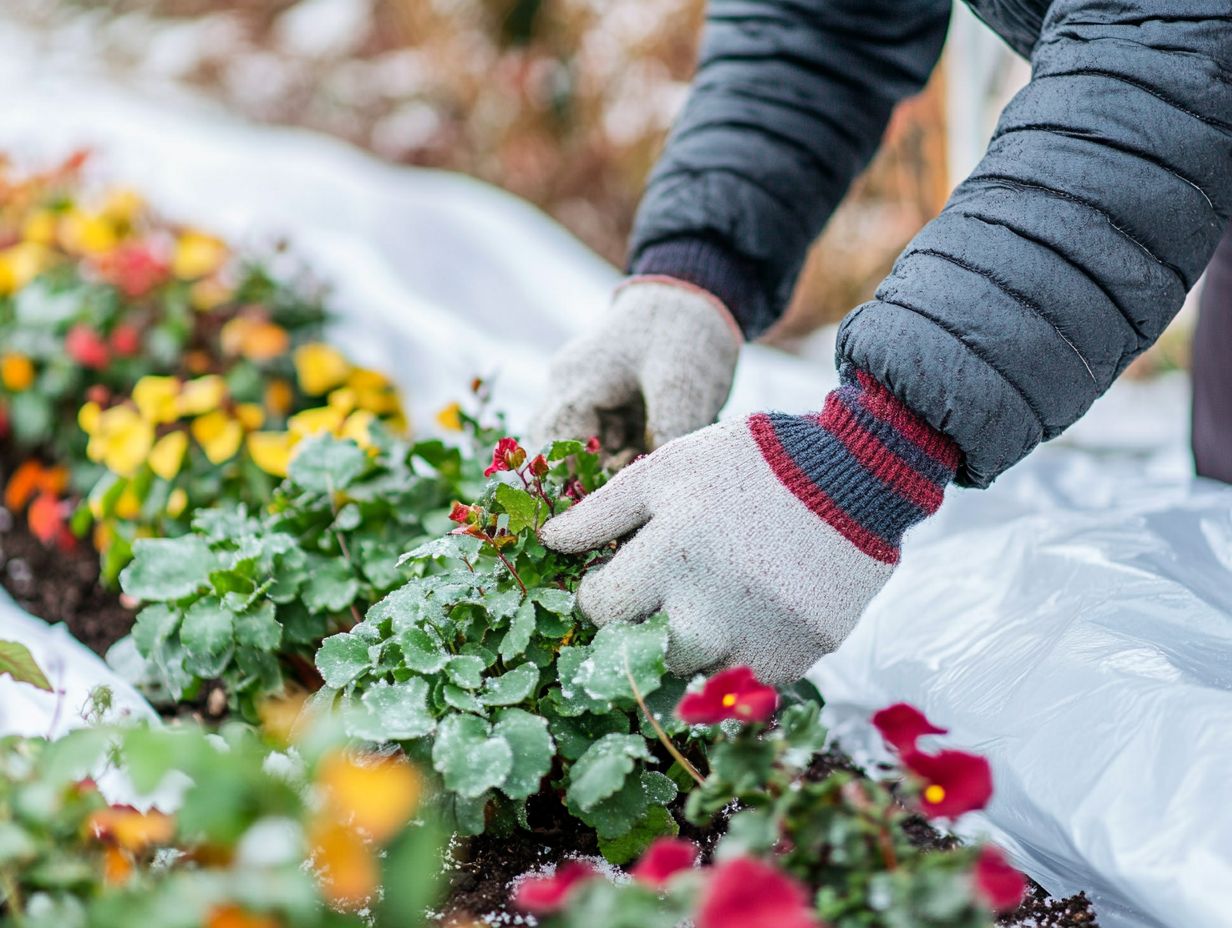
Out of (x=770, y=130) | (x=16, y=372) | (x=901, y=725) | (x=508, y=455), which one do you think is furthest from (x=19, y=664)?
(x=16, y=372)

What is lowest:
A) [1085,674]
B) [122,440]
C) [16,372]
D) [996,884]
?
[16,372]

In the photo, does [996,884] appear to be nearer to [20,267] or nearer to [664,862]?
[664,862]

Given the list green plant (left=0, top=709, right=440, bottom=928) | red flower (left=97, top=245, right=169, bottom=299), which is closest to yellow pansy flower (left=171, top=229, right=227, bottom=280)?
red flower (left=97, top=245, right=169, bottom=299)

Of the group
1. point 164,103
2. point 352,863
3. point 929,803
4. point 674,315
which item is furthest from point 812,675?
point 164,103

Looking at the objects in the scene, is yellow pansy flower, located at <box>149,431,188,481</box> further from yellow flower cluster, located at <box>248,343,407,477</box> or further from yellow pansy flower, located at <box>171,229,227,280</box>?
yellow pansy flower, located at <box>171,229,227,280</box>

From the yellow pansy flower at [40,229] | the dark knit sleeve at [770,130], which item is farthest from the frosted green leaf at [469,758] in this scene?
the yellow pansy flower at [40,229]

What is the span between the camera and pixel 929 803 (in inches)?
25.0

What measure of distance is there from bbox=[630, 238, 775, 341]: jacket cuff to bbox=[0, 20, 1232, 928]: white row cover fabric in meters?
0.37

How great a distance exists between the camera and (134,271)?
1.82 meters

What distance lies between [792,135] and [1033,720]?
2.57ft

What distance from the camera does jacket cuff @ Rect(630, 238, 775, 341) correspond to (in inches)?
52.1

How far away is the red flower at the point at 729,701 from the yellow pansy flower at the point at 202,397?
1.12 meters

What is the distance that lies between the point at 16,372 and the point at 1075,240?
5.65 ft

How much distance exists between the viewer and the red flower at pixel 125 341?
1.76 metres
